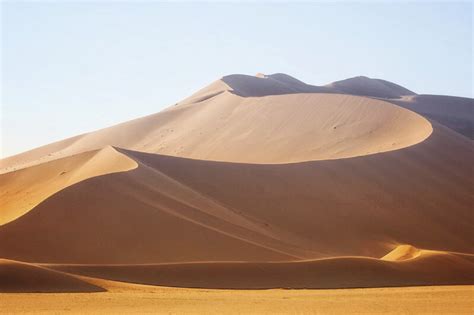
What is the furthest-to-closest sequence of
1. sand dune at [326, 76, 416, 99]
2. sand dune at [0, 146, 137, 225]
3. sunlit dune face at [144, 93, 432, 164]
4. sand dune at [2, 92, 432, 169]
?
sand dune at [326, 76, 416, 99]
sand dune at [2, 92, 432, 169]
sunlit dune face at [144, 93, 432, 164]
sand dune at [0, 146, 137, 225]

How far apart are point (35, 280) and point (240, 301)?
5.65 m

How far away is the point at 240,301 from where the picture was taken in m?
18.8

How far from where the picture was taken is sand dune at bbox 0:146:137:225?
102 ft

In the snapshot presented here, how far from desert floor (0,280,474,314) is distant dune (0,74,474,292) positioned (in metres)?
1.62

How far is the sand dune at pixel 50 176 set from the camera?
102 ft

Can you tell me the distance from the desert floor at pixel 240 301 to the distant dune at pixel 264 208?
63.7 inches

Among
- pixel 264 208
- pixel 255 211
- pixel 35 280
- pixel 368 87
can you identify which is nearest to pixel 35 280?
pixel 35 280

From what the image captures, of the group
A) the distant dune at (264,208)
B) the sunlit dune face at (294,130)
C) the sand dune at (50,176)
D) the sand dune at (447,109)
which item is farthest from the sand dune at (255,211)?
the sand dune at (447,109)

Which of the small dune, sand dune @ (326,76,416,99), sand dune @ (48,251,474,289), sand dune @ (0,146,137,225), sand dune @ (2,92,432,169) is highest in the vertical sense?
sand dune @ (326,76,416,99)

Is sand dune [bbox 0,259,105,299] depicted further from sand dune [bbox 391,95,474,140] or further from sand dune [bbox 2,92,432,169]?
sand dune [bbox 391,95,474,140]

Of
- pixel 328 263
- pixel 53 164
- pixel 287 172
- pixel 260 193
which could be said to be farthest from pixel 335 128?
pixel 328 263

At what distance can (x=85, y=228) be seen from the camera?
2691cm

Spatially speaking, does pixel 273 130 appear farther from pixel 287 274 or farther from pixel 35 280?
A: pixel 35 280

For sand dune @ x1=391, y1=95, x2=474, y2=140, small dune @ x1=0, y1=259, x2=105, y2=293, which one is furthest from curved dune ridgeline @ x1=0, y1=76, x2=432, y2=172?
small dune @ x1=0, y1=259, x2=105, y2=293
